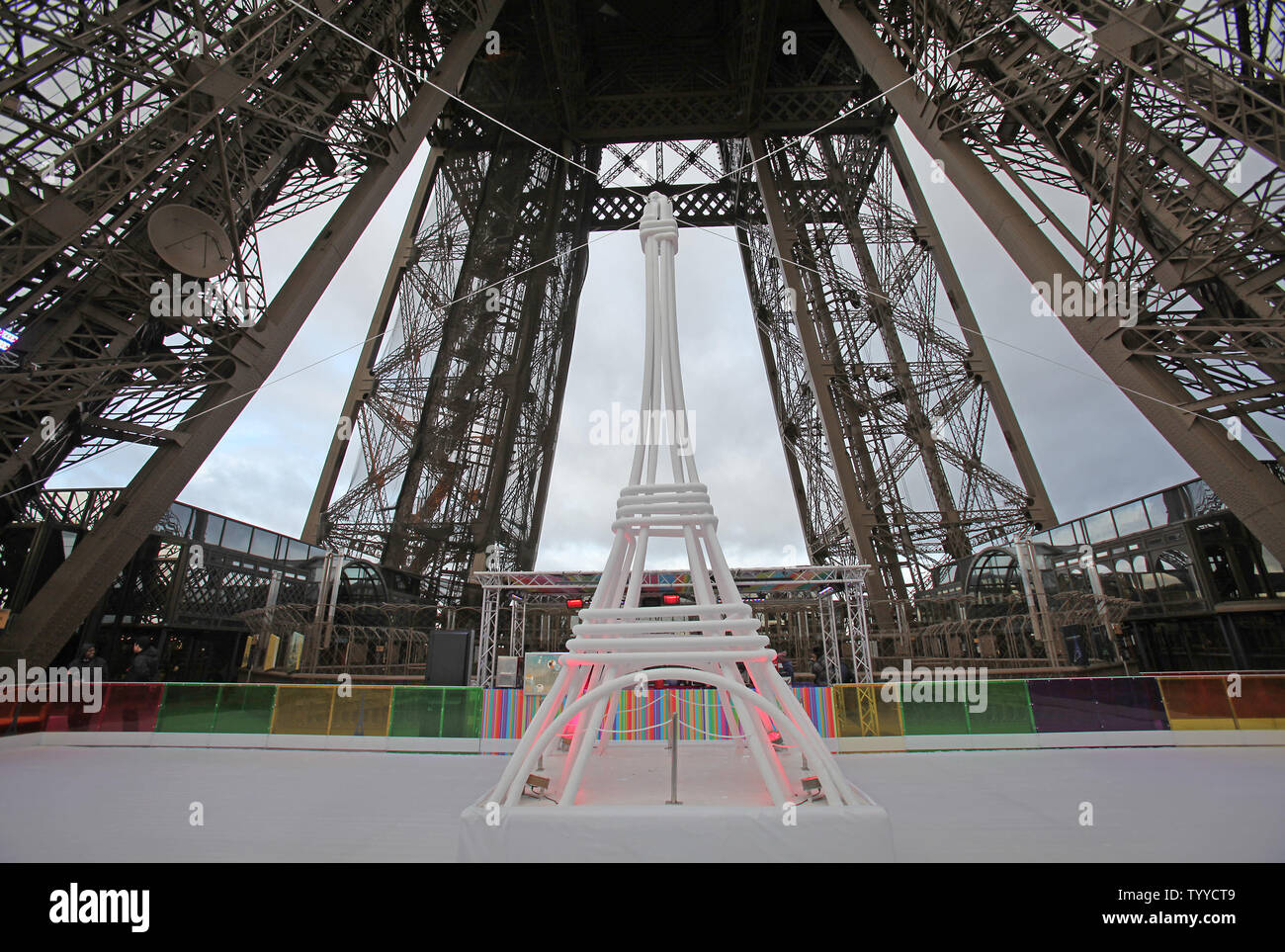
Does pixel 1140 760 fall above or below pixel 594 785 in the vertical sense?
below

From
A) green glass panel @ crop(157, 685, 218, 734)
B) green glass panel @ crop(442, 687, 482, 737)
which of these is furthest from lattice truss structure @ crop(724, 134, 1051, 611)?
green glass panel @ crop(157, 685, 218, 734)

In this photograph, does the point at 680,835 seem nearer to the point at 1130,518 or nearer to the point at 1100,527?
the point at 1130,518

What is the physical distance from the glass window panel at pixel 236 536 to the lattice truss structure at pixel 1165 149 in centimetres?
2282

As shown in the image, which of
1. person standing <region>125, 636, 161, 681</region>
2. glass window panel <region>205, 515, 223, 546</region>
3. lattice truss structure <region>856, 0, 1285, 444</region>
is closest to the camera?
lattice truss structure <region>856, 0, 1285, 444</region>

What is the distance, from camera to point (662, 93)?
27.4 m

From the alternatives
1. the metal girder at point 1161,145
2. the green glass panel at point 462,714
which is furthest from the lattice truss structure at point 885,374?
the green glass panel at point 462,714

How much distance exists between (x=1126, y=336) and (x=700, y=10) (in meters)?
25.8

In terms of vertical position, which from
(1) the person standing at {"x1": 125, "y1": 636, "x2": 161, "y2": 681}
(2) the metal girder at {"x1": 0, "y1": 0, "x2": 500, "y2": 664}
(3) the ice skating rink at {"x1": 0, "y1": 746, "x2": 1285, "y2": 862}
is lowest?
(3) the ice skating rink at {"x1": 0, "y1": 746, "x2": 1285, "y2": 862}

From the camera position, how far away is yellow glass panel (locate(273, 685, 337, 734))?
1055cm

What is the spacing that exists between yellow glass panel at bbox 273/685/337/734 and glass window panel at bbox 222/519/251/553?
1086cm

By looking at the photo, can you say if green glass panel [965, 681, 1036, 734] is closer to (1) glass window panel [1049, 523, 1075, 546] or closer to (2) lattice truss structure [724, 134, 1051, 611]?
(2) lattice truss structure [724, 134, 1051, 611]

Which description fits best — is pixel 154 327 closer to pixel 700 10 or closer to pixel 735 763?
pixel 735 763

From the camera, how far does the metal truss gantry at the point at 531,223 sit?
30.6 ft
